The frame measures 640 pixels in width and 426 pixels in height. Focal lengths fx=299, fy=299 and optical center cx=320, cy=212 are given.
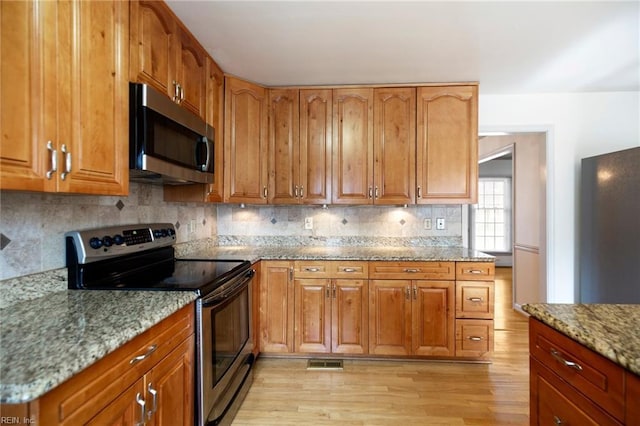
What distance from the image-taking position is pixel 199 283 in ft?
4.94

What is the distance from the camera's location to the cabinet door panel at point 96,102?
1.08 meters

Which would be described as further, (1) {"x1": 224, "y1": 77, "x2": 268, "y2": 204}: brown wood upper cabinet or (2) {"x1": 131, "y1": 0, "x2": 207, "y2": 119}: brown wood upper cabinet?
Answer: (1) {"x1": 224, "y1": 77, "x2": 268, "y2": 204}: brown wood upper cabinet

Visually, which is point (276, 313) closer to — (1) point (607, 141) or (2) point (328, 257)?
(2) point (328, 257)

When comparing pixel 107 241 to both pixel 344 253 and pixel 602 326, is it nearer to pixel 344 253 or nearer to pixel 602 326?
pixel 344 253

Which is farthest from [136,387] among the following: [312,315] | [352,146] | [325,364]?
[352,146]

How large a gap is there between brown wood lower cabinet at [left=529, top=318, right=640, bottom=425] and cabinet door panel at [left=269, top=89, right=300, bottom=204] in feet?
6.79

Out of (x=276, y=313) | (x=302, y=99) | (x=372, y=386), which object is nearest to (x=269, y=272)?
(x=276, y=313)

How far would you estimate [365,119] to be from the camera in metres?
2.73

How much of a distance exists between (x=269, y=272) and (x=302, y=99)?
160 cm

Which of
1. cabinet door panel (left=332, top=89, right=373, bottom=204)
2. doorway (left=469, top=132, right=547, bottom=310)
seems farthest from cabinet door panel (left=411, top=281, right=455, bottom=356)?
doorway (left=469, top=132, right=547, bottom=310)

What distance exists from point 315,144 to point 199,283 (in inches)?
67.1

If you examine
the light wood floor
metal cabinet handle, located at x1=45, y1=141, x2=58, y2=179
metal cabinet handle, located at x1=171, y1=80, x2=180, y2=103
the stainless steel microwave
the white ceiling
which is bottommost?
the light wood floor

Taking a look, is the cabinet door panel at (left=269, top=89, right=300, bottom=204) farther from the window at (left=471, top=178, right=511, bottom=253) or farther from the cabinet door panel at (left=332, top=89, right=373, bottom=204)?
the window at (left=471, top=178, right=511, bottom=253)

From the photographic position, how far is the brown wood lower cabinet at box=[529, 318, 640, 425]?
815 millimetres
